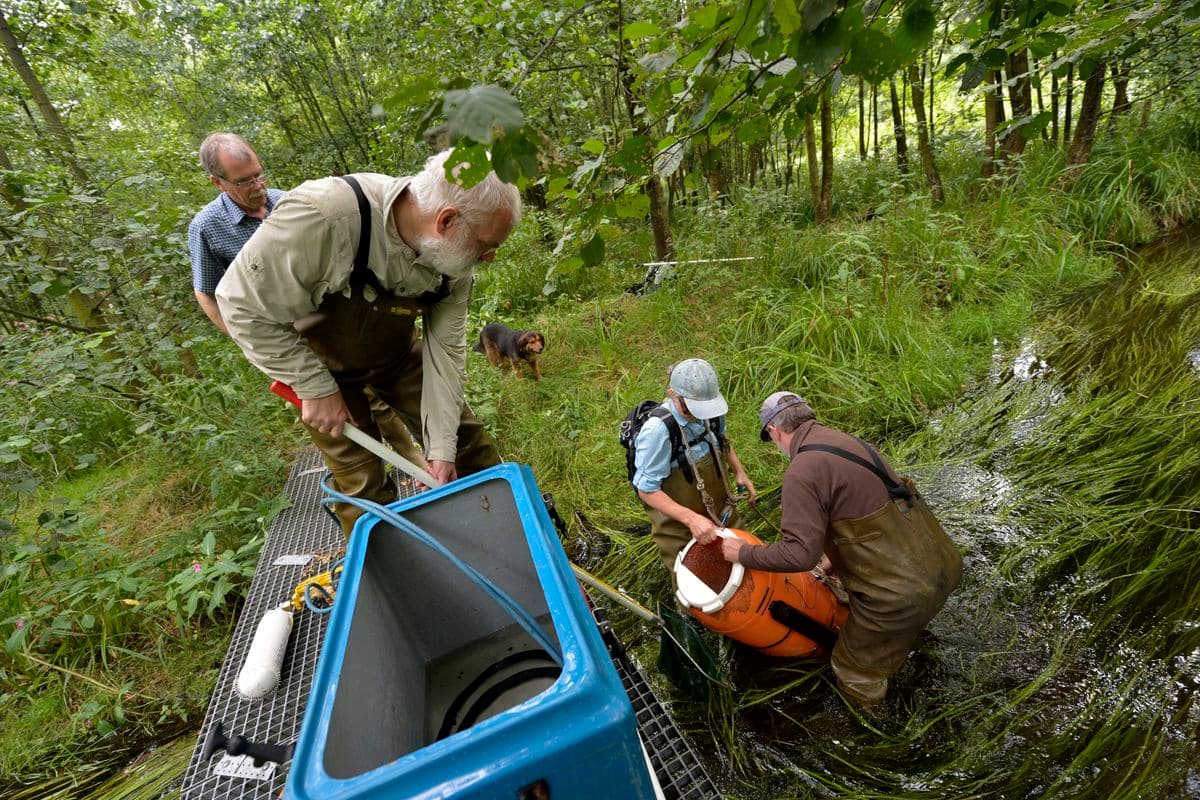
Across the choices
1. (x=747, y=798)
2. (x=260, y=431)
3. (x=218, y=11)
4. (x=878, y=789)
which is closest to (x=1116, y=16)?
(x=878, y=789)

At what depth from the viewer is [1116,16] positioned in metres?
1.54

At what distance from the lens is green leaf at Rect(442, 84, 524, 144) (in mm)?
645

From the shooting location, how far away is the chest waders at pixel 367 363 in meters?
1.92

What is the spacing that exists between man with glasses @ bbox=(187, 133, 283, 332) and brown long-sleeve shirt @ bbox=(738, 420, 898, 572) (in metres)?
2.84

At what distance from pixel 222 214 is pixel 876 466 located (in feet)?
11.0

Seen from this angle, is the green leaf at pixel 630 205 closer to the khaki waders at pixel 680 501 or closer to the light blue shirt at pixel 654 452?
the light blue shirt at pixel 654 452

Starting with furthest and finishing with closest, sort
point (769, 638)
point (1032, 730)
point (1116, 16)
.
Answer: point (769, 638) → point (1032, 730) → point (1116, 16)

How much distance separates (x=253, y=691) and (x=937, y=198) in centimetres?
792

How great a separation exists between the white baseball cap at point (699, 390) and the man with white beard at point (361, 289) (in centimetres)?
101

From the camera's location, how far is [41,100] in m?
3.92

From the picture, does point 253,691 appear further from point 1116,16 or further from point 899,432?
point 899,432

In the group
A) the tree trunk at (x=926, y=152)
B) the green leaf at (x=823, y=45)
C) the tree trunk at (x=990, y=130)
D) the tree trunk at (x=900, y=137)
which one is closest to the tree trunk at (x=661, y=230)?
the tree trunk at (x=926, y=152)

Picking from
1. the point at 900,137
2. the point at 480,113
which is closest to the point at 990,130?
the point at 900,137

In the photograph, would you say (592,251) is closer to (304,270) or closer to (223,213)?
(304,270)
